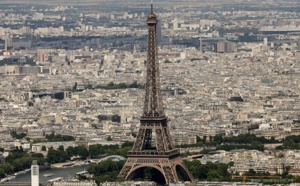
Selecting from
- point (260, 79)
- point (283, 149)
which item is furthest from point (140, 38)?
point (283, 149)

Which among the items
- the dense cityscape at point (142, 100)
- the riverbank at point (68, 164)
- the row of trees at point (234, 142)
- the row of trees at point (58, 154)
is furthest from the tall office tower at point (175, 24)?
the riverbank at point (68, 164)

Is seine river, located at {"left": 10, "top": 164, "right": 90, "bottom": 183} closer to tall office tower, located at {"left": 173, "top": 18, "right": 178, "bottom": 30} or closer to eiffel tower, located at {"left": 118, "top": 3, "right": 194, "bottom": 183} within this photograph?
eiffel tower, located at {"left": 118, "top": 3, "right": 194, "bottom": 183}

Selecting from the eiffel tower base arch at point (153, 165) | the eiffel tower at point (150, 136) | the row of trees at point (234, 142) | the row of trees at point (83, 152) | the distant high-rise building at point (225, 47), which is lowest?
the distant high-rise building at point (225, 47)

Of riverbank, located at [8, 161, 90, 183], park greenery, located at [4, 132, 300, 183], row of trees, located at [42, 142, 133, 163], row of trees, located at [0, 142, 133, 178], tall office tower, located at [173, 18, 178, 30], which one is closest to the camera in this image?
park greenery, located at [4, 132, 300, 183]

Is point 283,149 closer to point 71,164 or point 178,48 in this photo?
point 71,164

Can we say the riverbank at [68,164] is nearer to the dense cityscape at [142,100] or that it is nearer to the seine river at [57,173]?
the dense cityscape at [142,100]

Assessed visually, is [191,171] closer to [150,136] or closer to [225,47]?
[150,136]

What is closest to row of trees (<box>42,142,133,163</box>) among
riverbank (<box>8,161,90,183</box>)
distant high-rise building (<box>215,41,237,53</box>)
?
riverbank (<box>8,161,90,183</box>)

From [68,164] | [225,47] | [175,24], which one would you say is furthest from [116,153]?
[175,24]
